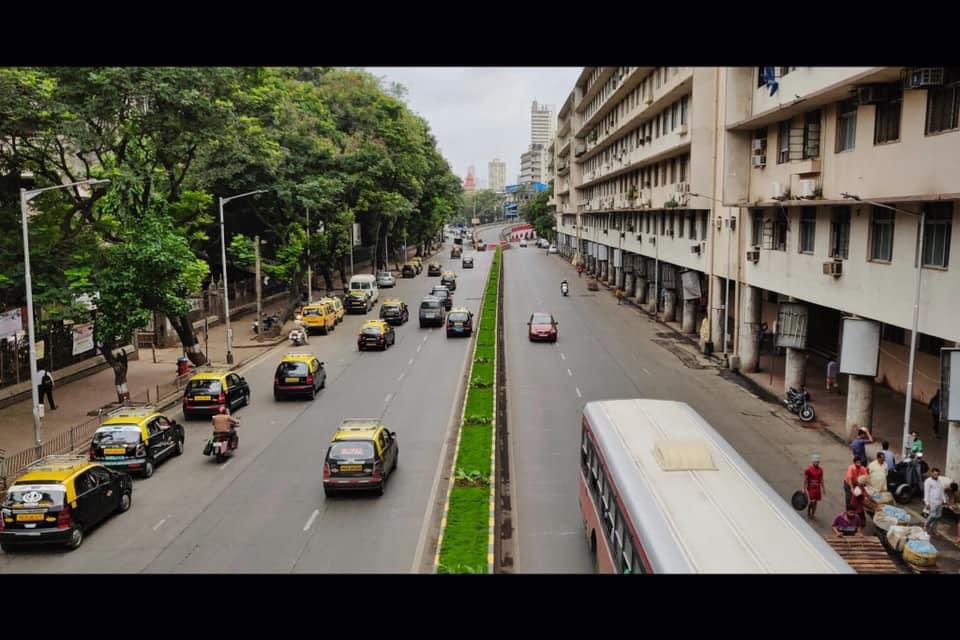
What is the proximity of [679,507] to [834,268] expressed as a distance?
1662 centimetres

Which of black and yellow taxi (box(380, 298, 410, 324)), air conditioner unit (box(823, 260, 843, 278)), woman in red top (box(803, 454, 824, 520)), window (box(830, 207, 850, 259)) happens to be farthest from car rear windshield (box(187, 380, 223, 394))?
black and yellow taxi (box(380, 298, 410, 324))

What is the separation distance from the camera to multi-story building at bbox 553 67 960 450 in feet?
63.6

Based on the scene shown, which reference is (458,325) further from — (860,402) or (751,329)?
(860,402)

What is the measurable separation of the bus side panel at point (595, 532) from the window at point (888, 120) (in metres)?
12.5

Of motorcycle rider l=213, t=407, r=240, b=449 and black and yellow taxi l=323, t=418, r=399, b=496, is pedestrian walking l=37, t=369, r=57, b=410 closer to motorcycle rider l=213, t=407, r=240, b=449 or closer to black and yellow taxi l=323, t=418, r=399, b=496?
motorcycle rider l=213, t=407, r=240, b=449

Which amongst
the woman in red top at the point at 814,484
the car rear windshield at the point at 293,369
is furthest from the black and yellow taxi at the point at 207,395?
the woman in red top at the point at 814,484

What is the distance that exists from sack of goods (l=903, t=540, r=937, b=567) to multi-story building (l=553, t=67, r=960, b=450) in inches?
214

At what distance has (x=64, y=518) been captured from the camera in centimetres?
1565

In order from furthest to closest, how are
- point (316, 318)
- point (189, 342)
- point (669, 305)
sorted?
point (669, 305)
point (316, 318)
point (189, 342)

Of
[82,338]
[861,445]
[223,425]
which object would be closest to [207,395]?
[223,425]

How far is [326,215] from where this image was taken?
53.8m
